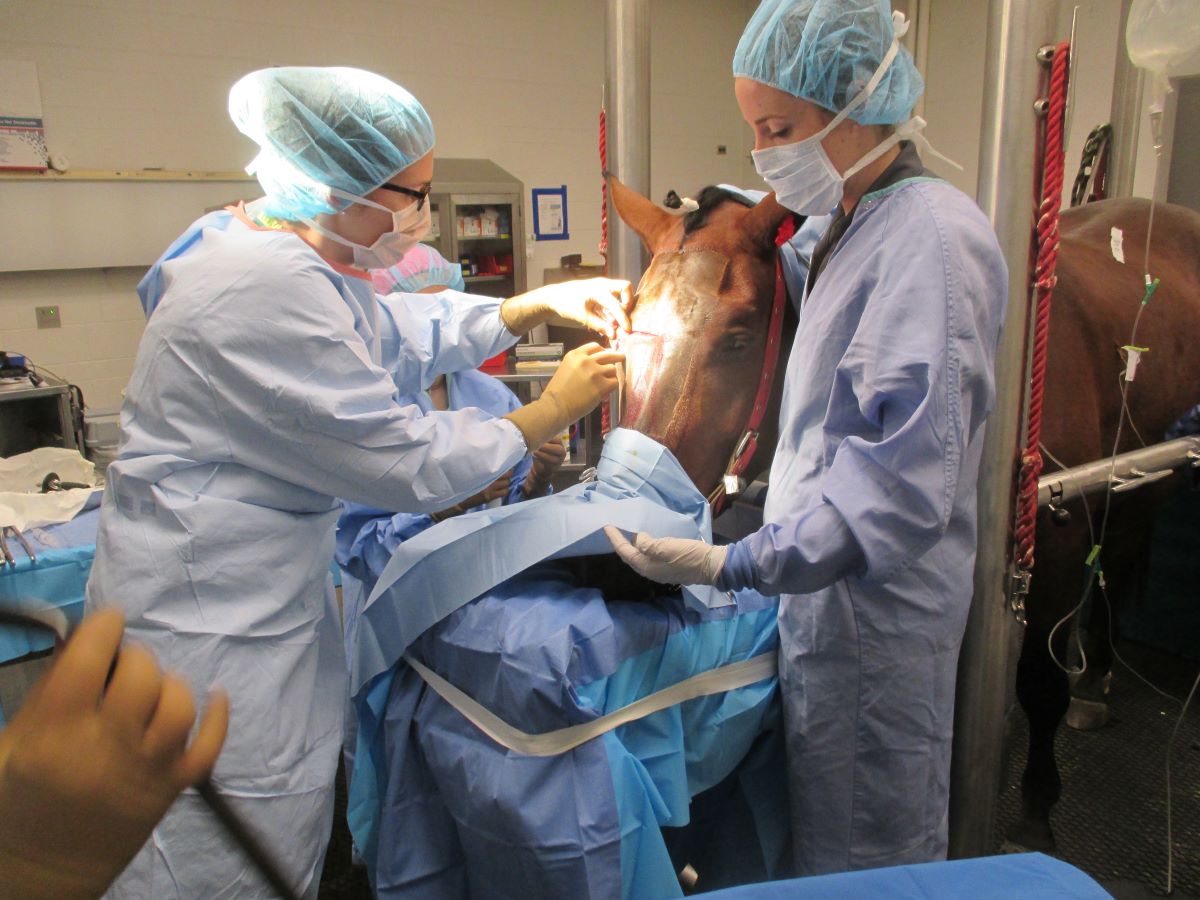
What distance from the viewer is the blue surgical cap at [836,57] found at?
45.1 inches

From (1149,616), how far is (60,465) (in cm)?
392

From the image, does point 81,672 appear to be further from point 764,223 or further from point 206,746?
point 764,223

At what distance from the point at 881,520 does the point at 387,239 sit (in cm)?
95

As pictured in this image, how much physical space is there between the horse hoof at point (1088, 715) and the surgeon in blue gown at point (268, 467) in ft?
7.65

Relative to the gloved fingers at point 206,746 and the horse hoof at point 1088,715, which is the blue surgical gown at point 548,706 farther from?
the horse hoof at point 1088,715

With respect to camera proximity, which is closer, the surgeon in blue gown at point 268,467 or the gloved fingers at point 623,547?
the gloved fingers at point 623,547

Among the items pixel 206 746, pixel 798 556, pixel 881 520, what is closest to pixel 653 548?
pixel 798 556

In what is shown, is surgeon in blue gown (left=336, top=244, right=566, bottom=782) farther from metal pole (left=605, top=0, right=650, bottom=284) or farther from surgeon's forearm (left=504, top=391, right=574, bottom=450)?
metal pole (left=605, top=0, right=650, bottom=284)

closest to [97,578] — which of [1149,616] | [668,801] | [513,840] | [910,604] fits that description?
[513,840]

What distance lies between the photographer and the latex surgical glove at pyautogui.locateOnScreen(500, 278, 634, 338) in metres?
1.60

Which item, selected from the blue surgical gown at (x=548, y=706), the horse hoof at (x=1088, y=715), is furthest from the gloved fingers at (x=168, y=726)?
the horse hoof at (x=1088, y=715)

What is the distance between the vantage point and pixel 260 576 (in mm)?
1281

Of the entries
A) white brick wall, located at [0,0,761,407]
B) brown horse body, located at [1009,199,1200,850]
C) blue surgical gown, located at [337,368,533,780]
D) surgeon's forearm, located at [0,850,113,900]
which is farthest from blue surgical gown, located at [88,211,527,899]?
white brick wall, located at [0,0,761,407]

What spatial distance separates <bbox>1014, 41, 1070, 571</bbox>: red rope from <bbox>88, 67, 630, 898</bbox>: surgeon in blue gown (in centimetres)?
78
